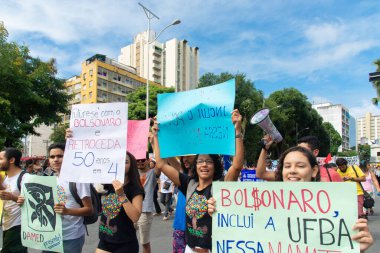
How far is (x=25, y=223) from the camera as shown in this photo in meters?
3.56

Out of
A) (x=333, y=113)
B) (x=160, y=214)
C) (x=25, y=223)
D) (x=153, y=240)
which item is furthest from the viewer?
(x=333, y=113)

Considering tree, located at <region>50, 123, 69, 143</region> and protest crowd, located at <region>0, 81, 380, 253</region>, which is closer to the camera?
protest crowd, located at <region>0, 81, 380, 253</region>

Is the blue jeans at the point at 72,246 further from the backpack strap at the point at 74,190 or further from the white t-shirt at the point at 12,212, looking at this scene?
the white t-shirt at the point at 12,212

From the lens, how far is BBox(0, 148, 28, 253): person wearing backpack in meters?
3.88

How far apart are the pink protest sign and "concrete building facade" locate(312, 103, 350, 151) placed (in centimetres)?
13341

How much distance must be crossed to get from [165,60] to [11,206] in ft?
267

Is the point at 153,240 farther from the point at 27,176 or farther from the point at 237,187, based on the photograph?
the point at 237,187

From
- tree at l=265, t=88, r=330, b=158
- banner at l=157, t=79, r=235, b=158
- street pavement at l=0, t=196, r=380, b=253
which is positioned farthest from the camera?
tree at l=265, t=88, r=330, b=158

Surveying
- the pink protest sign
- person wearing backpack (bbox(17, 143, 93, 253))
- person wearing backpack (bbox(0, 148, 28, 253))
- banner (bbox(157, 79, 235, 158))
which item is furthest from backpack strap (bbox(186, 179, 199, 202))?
person wearing backpack (bbox(0, 148, 28, 253))

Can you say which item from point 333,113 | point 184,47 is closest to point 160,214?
point 184,47

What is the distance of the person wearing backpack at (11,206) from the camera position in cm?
388

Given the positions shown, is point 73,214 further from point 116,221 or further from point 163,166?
point 163,166

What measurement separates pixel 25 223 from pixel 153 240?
388 cm

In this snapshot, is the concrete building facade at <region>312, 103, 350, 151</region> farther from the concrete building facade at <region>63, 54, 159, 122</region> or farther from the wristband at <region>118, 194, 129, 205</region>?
the wristband at <region>118, 194, 129, 205</region>
